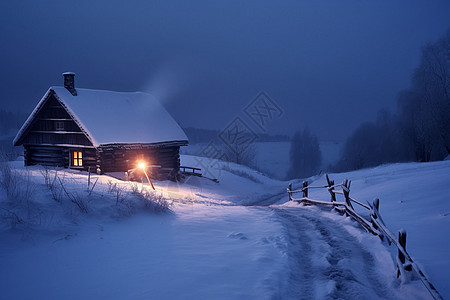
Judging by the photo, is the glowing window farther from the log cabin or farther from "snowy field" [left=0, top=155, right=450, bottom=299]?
"snowy field" [left=0, top=155, right=450, bottom=299]

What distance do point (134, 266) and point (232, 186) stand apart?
2188cm

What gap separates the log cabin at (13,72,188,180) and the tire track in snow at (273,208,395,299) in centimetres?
1442

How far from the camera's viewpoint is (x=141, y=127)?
66.1 feet

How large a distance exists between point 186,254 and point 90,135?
14.5m

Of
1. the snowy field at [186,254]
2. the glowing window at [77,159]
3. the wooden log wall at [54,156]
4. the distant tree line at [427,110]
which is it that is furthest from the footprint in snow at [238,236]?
the distant tree line at [427,110]

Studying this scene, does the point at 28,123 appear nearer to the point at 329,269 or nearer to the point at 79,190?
the point at 79,190

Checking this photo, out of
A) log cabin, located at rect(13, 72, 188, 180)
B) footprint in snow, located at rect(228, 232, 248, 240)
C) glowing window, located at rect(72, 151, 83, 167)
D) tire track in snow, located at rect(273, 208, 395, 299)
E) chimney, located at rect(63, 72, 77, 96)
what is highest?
chimney, located at rect(63, 72, 77, 96)

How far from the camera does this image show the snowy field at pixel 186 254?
12.5 feet

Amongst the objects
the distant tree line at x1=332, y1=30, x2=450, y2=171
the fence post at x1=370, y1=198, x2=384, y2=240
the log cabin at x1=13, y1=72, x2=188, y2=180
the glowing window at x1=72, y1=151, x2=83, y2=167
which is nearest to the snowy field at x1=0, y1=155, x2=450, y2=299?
the fence post at x1=370, y1=198, x2=384, y2=240

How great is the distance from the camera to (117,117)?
19.7 m

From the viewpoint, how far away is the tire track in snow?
13.4ft

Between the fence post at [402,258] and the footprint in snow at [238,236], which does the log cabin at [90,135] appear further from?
the fence post at [402,258]

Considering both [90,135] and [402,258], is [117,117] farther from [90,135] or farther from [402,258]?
[402,258]

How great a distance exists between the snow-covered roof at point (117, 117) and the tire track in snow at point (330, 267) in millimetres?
14528
